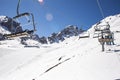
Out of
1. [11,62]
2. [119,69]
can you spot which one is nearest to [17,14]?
[119,69]

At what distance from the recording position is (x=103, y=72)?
13.1m

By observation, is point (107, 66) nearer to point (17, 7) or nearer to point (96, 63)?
point (96, 63)

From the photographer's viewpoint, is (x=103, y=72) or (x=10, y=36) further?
(x=10, y=36)

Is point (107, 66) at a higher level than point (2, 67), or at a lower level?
higher

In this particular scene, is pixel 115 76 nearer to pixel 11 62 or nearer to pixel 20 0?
pixel 20 0

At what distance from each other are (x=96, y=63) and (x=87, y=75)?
309cm

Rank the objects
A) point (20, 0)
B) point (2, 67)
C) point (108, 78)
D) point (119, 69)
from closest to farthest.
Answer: point (108, 78)
point (119, 69)
point (20, 0)
point (2, 67)

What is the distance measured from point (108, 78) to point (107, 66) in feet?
9.93

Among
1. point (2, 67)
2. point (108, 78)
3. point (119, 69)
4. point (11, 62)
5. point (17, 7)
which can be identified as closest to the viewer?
point (108, 78)

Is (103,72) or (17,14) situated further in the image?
(17,14)

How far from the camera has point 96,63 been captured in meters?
16.2

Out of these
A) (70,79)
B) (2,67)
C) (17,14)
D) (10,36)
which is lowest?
(2,67)

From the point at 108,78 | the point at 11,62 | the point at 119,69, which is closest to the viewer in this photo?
the point at 108,78

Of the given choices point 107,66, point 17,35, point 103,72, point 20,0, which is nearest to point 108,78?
→ point 103,72
